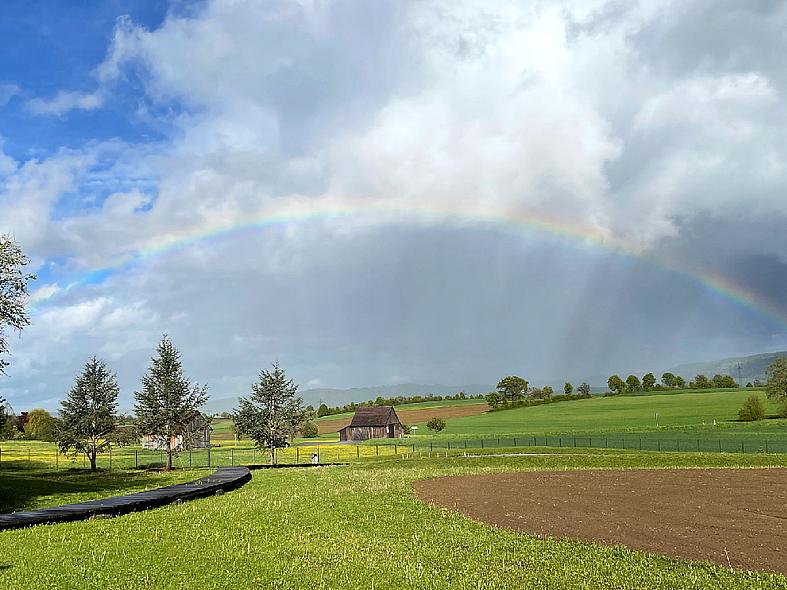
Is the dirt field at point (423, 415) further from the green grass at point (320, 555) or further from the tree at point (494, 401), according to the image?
→ the green grass at point (320, 555)

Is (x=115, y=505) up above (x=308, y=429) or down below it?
below

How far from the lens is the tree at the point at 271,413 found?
61.7 metres

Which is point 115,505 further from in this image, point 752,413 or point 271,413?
point 752,413

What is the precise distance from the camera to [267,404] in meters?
63.1

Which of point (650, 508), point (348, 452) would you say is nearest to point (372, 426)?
point (348, 452)

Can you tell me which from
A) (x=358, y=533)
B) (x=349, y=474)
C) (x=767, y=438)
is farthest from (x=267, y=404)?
(x=767, y=438)

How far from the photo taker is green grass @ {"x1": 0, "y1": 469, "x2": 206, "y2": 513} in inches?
1223

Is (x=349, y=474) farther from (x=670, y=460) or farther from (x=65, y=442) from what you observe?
(x=65, y=442)

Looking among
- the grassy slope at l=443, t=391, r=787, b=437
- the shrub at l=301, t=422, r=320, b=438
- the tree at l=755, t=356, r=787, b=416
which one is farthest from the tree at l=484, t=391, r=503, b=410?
the tree at l=755, t=356, r=787, b=416

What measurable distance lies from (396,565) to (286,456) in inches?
2552

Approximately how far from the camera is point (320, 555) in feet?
54.4

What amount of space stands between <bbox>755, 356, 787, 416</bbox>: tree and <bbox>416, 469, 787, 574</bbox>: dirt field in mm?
81616

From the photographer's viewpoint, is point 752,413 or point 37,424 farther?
point 37,424

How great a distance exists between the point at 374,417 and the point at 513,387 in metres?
72.5
